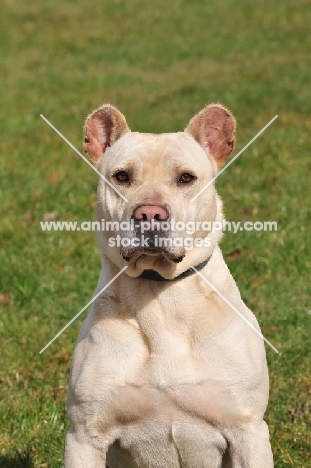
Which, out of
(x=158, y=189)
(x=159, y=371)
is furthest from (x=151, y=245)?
(x=159, y=371)

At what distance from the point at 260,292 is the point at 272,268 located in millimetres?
339

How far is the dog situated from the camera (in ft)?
12.9

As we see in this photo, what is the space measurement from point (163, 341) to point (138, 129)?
6.63m

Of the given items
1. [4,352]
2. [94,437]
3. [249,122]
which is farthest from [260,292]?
[249,122]

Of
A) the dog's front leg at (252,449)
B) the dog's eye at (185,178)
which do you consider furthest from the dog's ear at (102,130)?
the dog's front leg at (252,449)

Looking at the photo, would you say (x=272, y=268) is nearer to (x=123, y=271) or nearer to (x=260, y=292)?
(x=260, y=292)

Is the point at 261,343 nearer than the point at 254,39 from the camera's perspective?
Yes

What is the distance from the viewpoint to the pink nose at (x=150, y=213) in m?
3.81

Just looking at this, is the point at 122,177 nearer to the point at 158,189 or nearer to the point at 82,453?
the point at 158,189

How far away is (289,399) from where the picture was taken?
18.2ft

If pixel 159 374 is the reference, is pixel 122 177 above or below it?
above

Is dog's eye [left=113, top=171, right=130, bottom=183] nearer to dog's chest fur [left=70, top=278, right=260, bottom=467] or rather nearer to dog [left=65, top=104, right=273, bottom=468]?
dog [left=65, top=104, right=273, bottom=468]

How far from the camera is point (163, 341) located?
13.2 ft

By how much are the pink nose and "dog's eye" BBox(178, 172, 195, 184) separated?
1.06 ft
